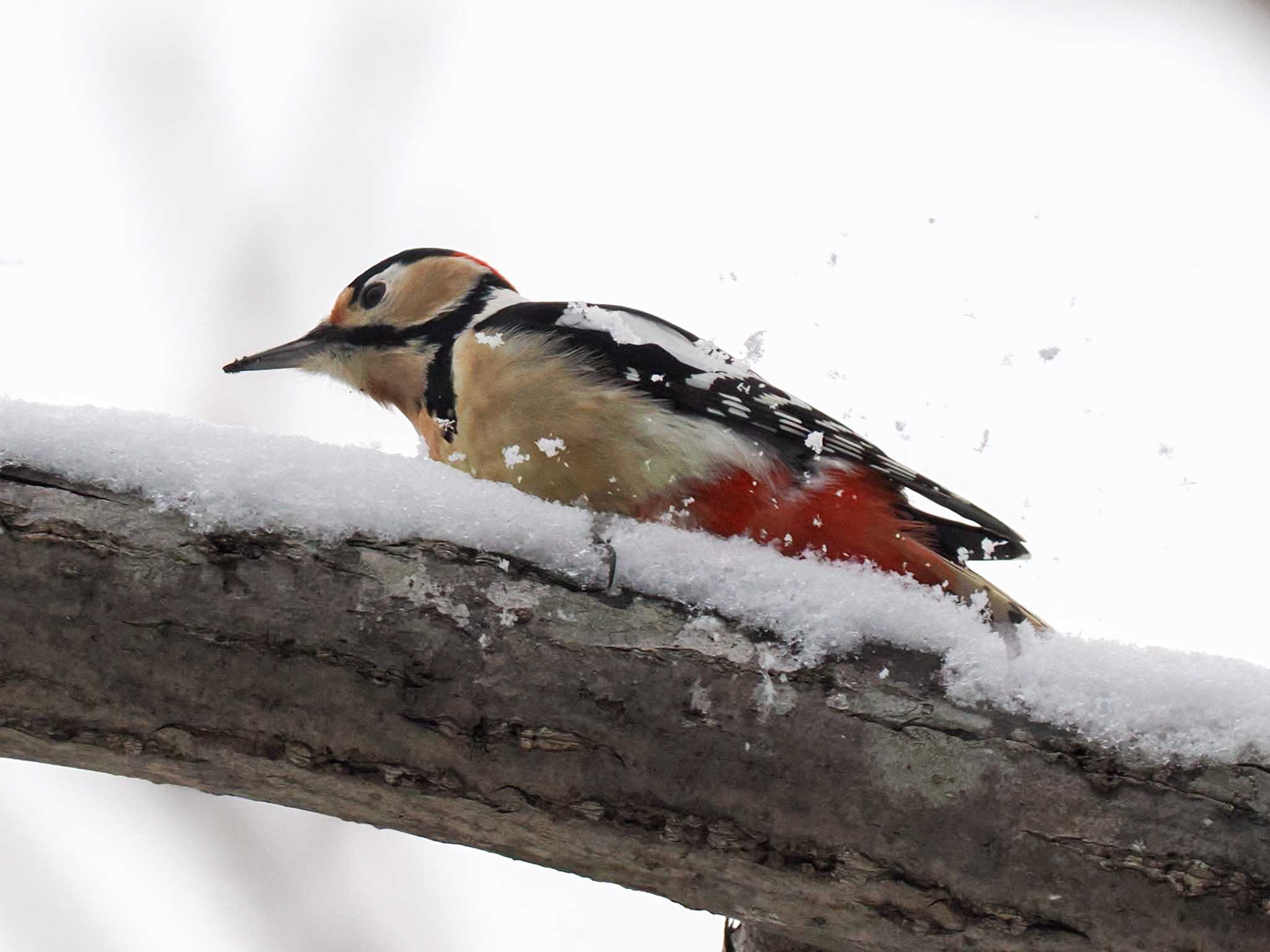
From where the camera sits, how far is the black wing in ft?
7.93

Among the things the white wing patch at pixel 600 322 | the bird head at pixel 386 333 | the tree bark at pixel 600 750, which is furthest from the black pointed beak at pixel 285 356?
the tree bark at pixel 600 750

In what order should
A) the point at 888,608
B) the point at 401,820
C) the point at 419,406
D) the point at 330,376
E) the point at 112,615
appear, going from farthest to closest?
1. the point at 330,376
2. the point at 419,406
3. the point at 888,608
4. the point at 401,820
5. the point at 112,615

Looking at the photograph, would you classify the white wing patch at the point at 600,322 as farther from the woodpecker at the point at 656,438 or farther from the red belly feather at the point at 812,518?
the red belly feather at the point at 812,518

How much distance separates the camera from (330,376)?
2.84 metres

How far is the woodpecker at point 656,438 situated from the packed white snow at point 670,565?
0.95 ft

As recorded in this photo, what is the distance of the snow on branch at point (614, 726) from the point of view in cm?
154

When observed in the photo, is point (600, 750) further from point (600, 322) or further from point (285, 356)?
point (285, 356)

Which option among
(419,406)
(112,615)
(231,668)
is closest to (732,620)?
(231,668)

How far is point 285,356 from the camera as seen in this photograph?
278 cm

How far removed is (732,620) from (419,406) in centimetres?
120

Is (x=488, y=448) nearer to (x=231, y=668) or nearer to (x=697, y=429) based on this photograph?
(x=697, y=429)

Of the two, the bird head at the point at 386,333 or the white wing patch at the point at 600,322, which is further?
the bird head at the point at 386,333

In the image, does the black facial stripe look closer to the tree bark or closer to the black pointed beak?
the black pointed beak

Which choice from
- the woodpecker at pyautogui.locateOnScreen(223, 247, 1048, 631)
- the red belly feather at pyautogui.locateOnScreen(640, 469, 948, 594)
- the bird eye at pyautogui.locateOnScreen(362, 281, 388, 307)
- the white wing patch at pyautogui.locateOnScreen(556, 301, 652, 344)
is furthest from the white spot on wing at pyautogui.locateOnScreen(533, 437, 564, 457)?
the bird eye at pyautogui.locateOnScreen(362, 281, 388, 307)
